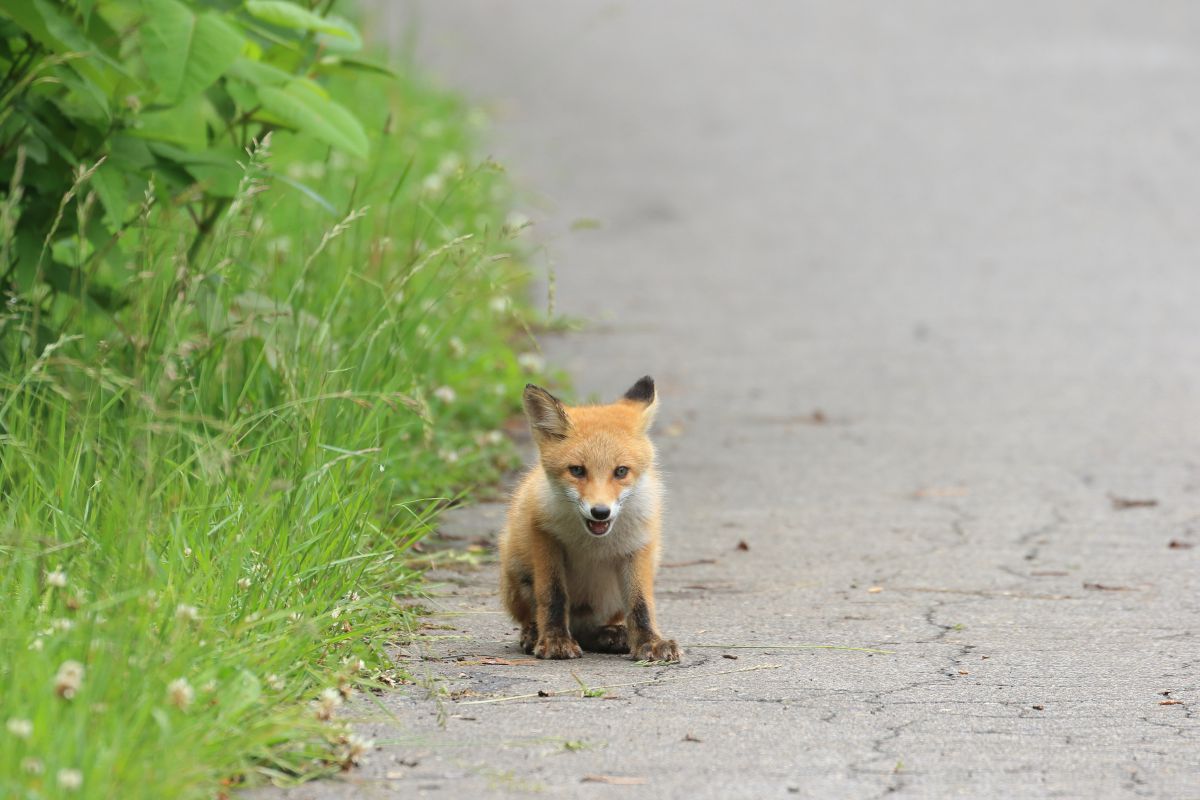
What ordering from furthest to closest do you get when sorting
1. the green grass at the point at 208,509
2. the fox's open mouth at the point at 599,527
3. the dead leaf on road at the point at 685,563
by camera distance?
the dead leaf on road at the point at 685,563 < the fox's open mouth at the point at 599,527 < the green grass at the point at 208,509

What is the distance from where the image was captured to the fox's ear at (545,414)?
17.1 ft

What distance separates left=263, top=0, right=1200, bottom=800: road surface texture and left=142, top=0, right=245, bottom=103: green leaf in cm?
184

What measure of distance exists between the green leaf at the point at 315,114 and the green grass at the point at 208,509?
9.9 inches

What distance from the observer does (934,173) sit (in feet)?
49.2

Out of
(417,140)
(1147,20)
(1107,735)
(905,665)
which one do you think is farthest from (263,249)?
(1147,20)

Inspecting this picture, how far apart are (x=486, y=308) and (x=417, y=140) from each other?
13.5 ft

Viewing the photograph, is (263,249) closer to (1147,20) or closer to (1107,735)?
(1107,735)

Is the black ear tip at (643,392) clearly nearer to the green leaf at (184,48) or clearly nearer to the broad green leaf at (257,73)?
the broad green leaf at (257,73)

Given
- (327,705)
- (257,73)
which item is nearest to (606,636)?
(327,705)

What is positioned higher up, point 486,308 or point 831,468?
point 486,308

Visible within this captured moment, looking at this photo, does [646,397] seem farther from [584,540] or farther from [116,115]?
[116,115]

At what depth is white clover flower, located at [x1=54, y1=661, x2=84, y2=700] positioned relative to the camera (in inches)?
131

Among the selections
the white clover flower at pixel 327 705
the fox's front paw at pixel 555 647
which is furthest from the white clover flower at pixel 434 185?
the white clover flower at pixel 327 705

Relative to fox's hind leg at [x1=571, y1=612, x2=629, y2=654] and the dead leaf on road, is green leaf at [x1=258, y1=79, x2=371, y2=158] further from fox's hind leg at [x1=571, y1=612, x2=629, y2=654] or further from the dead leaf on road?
the dead leaf on road
